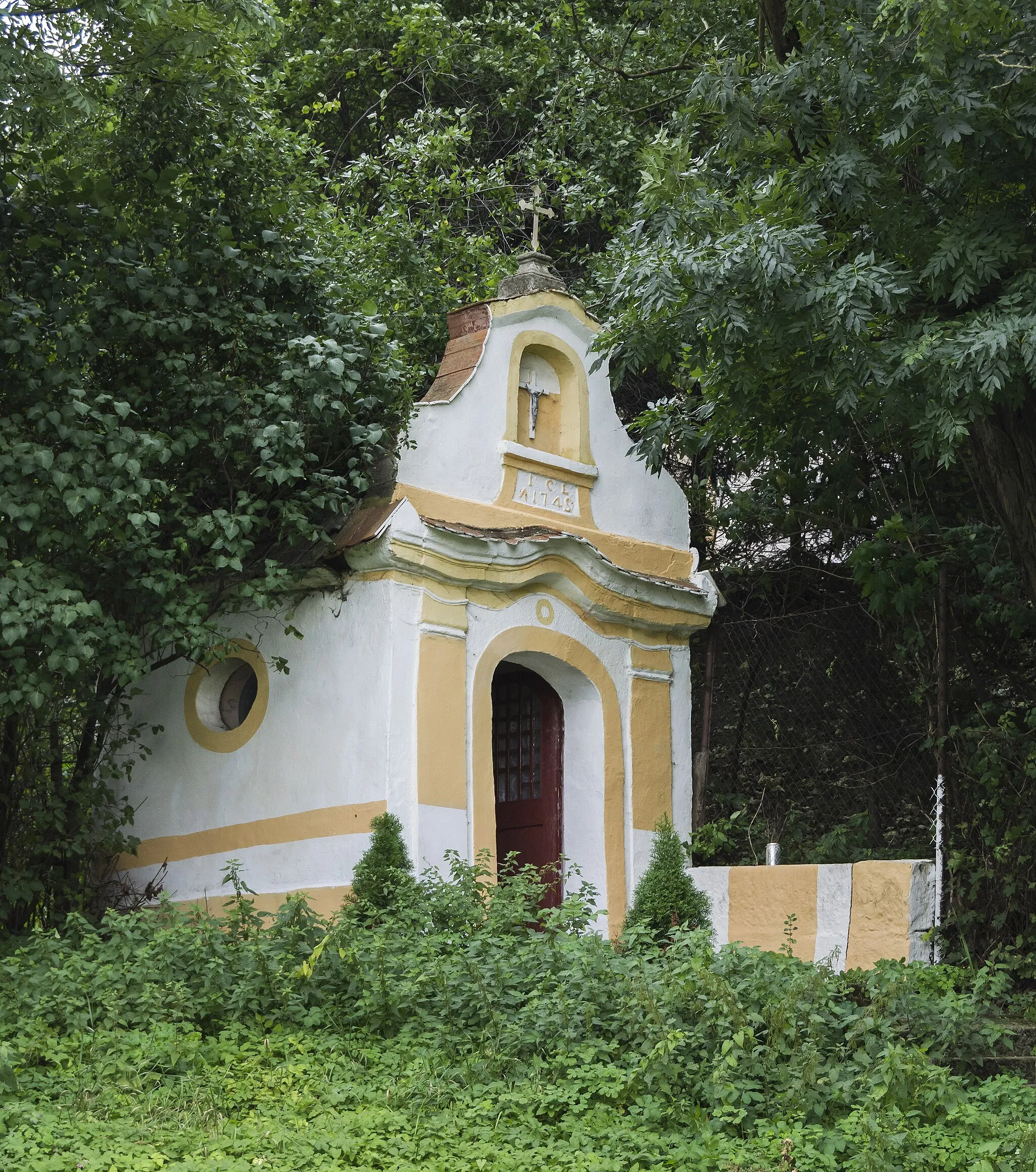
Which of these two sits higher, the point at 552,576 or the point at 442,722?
the point at 552,576

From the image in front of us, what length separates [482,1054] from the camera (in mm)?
5828

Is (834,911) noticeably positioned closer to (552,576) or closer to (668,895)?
(668,895)

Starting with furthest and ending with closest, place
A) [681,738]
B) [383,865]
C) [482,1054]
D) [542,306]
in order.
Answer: [681,738], [542,306], [383,865], [482,1054]

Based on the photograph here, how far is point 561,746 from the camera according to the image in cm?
1030

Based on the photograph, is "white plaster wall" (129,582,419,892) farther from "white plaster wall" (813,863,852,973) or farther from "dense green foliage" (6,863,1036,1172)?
"white plaster wall" (813,863,852,973)

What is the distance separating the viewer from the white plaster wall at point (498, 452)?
9.53m

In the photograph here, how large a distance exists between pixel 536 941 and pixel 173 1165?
241 cm

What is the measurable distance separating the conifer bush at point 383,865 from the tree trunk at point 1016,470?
4.03 meters

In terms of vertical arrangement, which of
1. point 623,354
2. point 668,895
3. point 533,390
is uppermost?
point 533,390

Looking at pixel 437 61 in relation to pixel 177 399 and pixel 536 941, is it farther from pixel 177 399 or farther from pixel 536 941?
pixel 536 941

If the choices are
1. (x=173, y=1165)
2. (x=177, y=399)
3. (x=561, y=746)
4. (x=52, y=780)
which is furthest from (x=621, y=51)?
(x=173, y=1165)

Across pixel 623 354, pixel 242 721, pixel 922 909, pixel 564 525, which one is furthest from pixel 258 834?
pixel 922 909

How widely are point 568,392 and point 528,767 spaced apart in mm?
3025

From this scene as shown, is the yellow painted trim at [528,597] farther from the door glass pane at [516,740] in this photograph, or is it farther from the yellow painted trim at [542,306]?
the yellow painted trim at [542,306]
